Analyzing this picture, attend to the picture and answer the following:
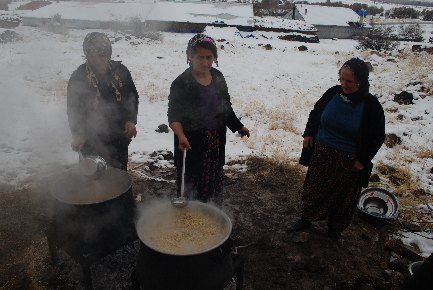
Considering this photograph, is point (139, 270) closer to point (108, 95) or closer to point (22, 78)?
point (108, 95)

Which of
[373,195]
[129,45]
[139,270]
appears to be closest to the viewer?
[139,270]

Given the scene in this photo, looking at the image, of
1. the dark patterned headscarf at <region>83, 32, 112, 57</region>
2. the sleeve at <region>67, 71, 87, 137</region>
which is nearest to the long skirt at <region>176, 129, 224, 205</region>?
the sleeve at <region>67, 71, 87, 137</region>

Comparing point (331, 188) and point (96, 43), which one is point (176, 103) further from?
point (331, 188)

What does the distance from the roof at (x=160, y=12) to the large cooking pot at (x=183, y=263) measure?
84.1 feet

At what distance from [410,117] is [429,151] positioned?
1961mm

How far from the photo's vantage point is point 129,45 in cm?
1741

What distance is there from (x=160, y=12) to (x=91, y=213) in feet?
96.8

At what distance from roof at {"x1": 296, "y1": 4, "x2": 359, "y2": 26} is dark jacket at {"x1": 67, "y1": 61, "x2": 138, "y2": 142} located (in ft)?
121

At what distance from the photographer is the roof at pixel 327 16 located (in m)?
36.9

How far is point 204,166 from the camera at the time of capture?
3.63 meters

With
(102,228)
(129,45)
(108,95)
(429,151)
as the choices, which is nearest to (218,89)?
(108,95)

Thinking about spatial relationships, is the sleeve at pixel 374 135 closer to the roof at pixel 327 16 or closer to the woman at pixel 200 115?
the woman at pixel 200 115

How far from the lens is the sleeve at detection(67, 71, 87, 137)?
3545 millimetres

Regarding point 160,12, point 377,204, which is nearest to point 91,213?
point 377,204
